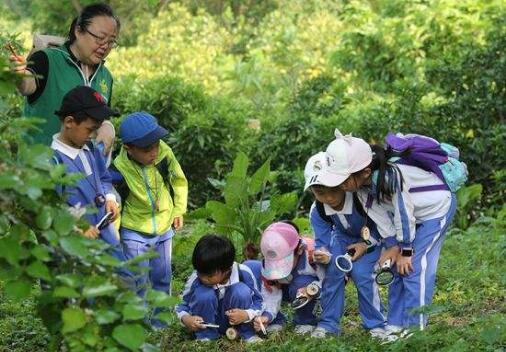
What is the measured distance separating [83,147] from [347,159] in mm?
1339

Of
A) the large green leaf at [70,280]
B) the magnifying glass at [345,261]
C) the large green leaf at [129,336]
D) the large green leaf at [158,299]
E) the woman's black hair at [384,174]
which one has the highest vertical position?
the large green leaf at [70,280]

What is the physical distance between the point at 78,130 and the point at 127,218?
853mm

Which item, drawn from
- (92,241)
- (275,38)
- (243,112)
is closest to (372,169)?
(92,241)

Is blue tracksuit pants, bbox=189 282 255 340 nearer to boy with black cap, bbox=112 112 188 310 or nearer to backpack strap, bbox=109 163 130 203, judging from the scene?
boy with black cap, bbox=112 112 188 310

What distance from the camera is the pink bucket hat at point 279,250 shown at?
5746 mm

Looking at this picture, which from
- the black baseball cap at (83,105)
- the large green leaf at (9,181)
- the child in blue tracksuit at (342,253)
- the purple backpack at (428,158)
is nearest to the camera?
the large green leaf at (9,181)

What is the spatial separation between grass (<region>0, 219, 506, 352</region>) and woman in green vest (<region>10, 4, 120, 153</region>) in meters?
1.17

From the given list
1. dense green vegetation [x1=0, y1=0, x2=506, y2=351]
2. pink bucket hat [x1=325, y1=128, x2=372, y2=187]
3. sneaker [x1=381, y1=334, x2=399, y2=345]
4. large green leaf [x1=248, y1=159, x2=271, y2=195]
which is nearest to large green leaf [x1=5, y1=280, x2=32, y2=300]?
dense green vegetation [x1=0, y1=0, x2=506, y2=351]

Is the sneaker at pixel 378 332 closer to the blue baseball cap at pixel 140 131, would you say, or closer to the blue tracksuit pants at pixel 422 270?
the blue tracksuit pants at pixel 422 270

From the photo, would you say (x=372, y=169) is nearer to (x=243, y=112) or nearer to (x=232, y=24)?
(x=243, y=112)

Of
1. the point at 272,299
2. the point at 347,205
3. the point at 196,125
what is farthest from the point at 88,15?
the point at 196,125

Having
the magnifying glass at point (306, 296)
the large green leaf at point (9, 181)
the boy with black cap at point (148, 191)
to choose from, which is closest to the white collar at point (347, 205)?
the magnifying glass at point (306, 296)

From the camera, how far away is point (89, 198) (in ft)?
17.7

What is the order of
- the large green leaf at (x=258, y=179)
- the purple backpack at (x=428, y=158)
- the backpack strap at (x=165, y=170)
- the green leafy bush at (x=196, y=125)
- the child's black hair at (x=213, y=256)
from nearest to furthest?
the purple backpack at (x=428, y=158), the child's black hair at (x=213, y=256), the backpack strap at (x=165, y=170), the large green leaf at (x=258, y=179), the green leafy bush at (x=196, y=125)
